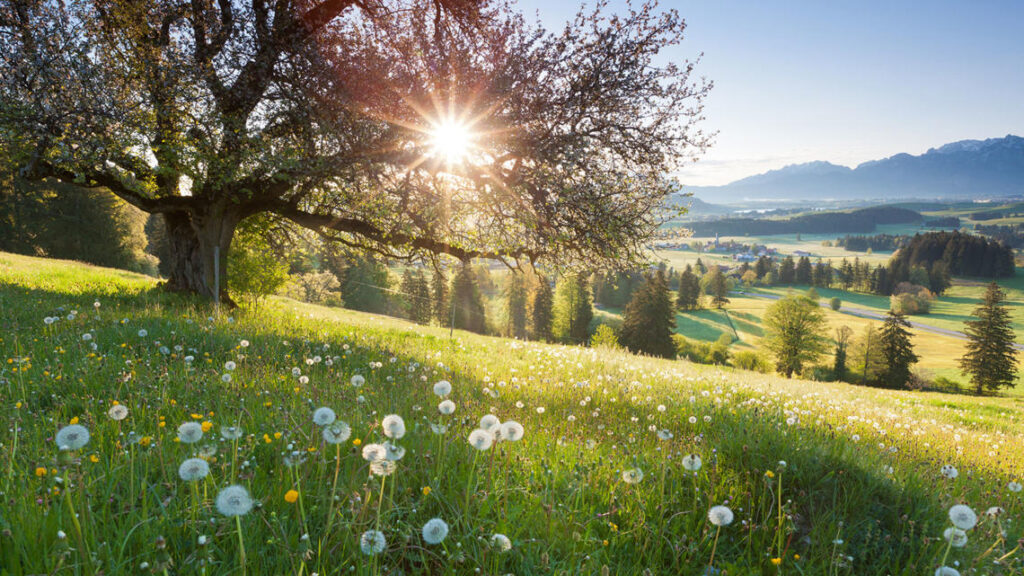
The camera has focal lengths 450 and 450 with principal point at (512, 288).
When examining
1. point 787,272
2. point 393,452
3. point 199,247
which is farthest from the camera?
point 787,272

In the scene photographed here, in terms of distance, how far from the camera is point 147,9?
1024cm

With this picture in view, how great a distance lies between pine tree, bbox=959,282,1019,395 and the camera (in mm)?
58594

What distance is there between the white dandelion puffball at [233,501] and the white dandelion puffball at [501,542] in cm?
98

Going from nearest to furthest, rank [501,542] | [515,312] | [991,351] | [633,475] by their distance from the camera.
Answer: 1. [501,542]
2. [633,475]
3. [991,351]
4. [515,312]

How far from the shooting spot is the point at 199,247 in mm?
13383

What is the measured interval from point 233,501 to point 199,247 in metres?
14.5

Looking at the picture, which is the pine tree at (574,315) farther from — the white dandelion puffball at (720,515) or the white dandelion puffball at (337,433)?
the white dandelion puffball at (337,433)

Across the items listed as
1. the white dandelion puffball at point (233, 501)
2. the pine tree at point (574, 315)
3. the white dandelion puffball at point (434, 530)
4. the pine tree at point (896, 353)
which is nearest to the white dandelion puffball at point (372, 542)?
the white dandelion puffball at point (434, 530)

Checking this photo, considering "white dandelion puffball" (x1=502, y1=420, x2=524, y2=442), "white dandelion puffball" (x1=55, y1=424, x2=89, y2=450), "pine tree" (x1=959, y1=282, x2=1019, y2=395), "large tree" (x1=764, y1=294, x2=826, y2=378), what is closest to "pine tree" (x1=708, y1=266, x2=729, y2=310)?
"large tree" (x1=764, y1=294, x2=826, y2=378)

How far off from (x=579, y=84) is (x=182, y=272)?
1252 centimetres

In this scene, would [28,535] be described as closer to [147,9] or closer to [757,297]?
[147,9]

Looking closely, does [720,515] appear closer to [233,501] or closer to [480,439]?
[480,439]

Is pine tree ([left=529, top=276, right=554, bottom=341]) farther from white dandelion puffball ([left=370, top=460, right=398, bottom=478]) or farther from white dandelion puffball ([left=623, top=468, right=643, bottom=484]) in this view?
white dandelion puffball ([left=370, top=460, right=398, bottom=478])

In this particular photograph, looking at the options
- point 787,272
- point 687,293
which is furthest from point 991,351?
point 787,272
